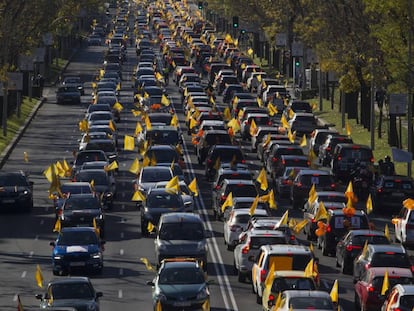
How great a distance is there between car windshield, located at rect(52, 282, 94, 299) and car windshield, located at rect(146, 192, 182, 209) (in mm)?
15903

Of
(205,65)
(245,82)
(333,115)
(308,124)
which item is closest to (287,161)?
(308,124)

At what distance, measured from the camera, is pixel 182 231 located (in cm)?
4584

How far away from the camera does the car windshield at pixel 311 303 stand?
33625mm

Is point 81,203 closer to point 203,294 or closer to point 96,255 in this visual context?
point 96,255

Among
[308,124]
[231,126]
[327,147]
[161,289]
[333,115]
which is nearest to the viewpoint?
[161,289]

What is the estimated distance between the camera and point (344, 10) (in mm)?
89125

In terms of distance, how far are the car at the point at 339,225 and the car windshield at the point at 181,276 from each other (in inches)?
405

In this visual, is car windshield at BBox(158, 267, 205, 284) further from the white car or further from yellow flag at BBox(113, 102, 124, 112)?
yellow flag at BBox(113, 102, 124, 112)

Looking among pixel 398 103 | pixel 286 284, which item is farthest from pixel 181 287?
pixel 398 103

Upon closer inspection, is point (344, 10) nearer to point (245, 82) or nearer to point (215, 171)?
point (215, 171)

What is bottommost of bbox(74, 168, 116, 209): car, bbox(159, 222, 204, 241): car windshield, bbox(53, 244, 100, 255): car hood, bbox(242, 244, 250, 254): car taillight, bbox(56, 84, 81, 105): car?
bbox(56, 84, 81, 105): car

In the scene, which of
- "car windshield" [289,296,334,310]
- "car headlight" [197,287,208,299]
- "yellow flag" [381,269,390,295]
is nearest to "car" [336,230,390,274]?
"yellow flag" [381,269,390,295]

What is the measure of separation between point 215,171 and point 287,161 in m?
4.18

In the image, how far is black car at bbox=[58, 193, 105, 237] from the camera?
52.2 meters
